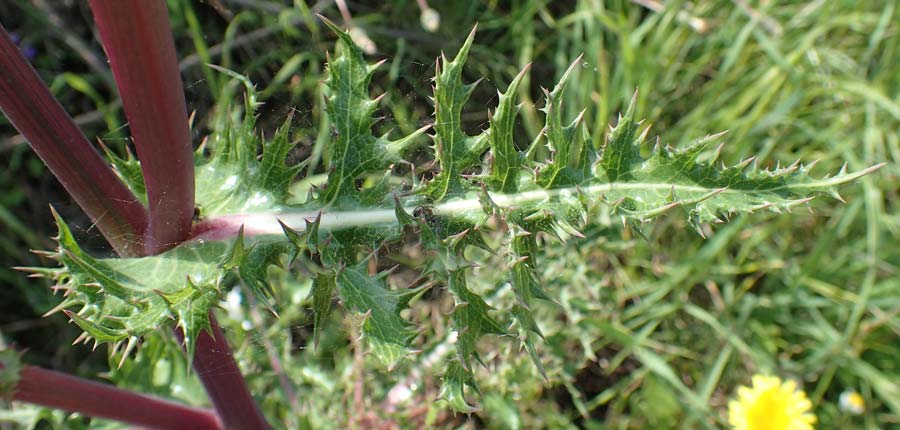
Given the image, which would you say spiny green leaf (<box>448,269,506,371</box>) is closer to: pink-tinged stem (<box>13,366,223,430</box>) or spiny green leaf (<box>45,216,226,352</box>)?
spiny green leaf (<box>45,216,226,352</box>)

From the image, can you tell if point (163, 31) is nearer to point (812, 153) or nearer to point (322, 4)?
point (322, 4)

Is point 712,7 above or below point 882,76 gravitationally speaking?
above

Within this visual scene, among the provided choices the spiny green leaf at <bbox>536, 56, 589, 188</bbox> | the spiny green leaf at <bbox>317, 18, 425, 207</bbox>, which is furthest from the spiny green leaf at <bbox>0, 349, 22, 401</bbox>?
the spiny green leaf at <bbox>536, 56, 589, 188</bbox>

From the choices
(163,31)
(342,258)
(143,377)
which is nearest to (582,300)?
(342,258)

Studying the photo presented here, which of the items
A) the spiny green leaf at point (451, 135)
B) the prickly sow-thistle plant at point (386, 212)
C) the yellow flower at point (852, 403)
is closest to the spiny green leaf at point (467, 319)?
the prickly sow-thistle plant at point (386, 212)

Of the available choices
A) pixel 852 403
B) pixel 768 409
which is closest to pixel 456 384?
pixel 768 409
